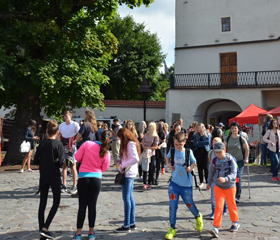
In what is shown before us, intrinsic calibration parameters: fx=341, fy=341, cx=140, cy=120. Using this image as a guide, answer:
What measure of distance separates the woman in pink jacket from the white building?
69.4 ft

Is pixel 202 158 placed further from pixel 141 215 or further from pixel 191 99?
pixel 191 99

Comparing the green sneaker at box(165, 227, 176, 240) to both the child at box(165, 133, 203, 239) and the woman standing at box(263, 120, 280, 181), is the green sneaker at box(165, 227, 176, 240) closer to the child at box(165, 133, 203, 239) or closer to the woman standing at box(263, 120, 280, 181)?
the child at box(165, 133, 203, 239)

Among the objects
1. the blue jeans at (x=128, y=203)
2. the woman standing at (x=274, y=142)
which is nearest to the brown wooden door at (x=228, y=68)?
the woman standing at (x=274, y=142)

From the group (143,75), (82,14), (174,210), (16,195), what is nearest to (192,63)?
(143,75)

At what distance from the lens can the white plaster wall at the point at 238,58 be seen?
85.5ft

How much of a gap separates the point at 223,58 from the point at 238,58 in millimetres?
1214

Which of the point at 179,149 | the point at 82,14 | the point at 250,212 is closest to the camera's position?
the point at 179,149

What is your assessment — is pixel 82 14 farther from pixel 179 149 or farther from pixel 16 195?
pixel 179 149

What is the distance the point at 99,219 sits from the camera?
21.0ft

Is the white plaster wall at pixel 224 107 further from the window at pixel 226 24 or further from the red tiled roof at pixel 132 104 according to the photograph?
the window at pixel 226 24

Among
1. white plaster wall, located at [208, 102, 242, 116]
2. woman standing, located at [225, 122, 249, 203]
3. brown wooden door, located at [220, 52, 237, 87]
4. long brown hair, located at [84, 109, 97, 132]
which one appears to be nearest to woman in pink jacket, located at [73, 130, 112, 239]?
long brown hair, located at [84, 109, 97, 132]

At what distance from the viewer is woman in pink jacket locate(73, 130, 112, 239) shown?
5.16 metres

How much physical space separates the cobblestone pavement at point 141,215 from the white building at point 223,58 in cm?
1635

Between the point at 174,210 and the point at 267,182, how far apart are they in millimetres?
6547
